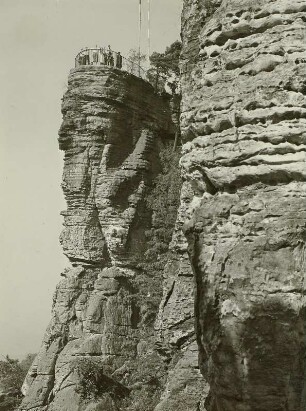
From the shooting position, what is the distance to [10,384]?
26016 millimetres

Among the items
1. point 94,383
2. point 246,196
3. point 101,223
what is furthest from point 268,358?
point 101,223

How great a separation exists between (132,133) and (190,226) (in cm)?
1793

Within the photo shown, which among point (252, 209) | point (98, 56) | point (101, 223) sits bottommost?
point (252, 209)

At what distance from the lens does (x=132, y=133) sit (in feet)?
81.5

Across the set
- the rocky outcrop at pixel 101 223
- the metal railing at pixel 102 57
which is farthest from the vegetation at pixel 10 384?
the metal railing at pixel 102 57

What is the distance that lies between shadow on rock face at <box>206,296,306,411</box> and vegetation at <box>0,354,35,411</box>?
19.8 metres

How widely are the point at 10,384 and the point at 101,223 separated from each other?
28.0 ft

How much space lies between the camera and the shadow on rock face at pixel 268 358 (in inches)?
243

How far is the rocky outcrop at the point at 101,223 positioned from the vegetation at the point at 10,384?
114 cm

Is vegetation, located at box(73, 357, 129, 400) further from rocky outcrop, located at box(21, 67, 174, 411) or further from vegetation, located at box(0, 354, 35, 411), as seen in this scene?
vegetation, located at box(0, 354, 35, 411)

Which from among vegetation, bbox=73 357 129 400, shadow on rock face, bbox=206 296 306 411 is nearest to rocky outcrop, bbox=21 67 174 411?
vegetation, bbox=73 357 129 400

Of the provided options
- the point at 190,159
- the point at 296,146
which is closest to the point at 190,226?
the point at 190,159

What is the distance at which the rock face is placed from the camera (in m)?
6.24

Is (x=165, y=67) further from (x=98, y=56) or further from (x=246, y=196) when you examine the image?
(x=246, y=196)
